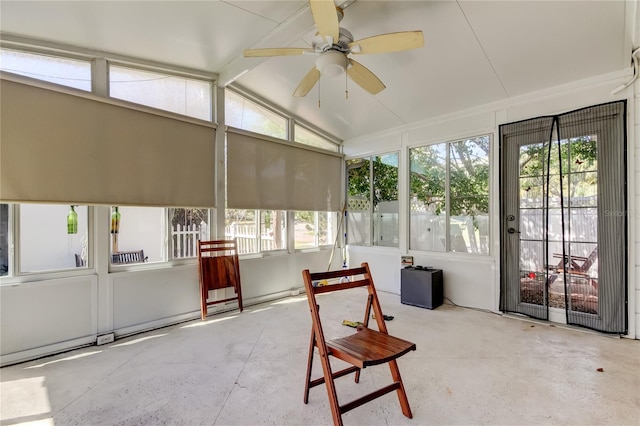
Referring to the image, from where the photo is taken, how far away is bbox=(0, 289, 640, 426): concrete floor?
1.98 metres

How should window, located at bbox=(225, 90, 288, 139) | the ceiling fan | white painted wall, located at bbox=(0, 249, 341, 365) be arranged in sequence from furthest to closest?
1. window, located at bbox=(225, 90, 288, 139)
2. white painted wall, located at bbox=(0, 249, 341, 365)
3. the ceiling fan

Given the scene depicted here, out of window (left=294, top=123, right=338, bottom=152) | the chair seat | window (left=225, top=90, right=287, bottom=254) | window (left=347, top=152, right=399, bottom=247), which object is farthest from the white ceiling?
the chair seat

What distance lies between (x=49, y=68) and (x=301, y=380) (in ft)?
12.1

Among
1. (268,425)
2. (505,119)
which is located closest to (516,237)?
(505,119)

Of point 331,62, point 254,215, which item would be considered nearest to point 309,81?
point 331,62

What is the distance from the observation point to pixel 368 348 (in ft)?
5.96

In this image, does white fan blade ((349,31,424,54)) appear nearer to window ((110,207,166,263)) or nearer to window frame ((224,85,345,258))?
window frame ((224,85,345,258))

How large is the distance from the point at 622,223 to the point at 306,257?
406 cm

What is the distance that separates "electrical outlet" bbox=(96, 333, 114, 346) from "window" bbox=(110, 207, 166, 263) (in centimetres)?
77

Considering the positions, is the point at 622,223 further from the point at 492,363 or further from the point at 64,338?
the point at 64,338

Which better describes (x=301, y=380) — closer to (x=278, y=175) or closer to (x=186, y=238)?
(x=186, y=238)

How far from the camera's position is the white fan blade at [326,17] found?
6.40ft

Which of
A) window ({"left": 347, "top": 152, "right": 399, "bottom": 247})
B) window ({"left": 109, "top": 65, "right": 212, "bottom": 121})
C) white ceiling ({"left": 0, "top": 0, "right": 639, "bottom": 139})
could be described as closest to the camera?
white ceiling ({"left": 0, "top": 0, "right": 639, "bottom": 139})

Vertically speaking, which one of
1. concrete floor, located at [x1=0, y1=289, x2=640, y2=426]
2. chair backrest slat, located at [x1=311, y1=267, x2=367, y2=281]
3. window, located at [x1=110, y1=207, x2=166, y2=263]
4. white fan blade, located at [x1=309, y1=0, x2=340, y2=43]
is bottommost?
concrete floor, located at [x1=0, y1=289, x2=640, y2=426]
